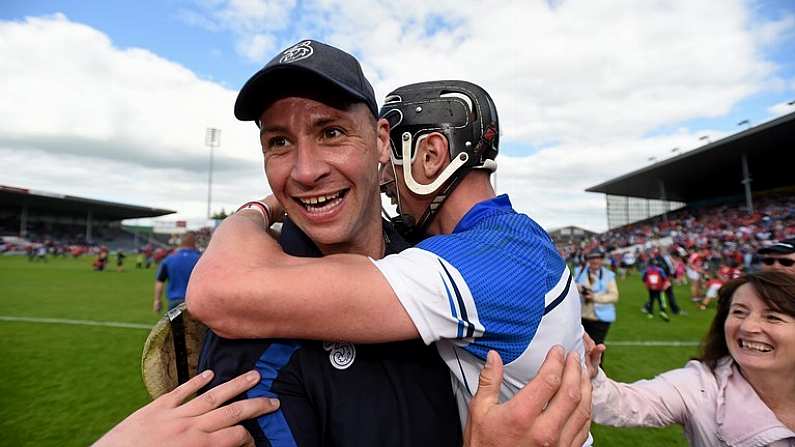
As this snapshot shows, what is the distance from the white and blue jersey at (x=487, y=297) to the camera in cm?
147

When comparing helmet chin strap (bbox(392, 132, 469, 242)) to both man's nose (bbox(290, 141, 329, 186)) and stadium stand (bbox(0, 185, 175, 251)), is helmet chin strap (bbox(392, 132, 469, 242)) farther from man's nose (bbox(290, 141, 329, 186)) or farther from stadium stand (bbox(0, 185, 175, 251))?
stadium stand (bbox(0, 185, 175, 251))

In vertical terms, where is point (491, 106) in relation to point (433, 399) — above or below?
above

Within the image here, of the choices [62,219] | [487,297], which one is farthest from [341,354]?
[62,219]

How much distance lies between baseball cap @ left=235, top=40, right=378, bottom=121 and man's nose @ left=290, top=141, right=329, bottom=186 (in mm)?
249

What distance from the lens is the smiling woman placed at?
8.93 ft

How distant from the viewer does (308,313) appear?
1.48 meters

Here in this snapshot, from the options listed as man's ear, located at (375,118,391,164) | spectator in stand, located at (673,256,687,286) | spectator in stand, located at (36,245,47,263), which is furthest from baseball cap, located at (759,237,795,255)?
spectator in stand, located at (36,245,47,263)

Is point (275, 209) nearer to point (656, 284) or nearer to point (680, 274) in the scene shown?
point (656, 284)

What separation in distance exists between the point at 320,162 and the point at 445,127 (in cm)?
79

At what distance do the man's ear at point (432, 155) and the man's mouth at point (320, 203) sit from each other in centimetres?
59

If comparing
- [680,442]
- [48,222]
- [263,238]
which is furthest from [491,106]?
[48,222]

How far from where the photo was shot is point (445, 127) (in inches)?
92.5

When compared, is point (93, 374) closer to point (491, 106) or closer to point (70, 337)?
point (70, 337)

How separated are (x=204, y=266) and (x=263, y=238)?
0.27 m
